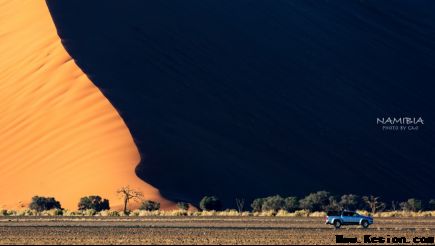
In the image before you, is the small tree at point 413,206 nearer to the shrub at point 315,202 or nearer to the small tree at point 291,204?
the shrub at point 315,202

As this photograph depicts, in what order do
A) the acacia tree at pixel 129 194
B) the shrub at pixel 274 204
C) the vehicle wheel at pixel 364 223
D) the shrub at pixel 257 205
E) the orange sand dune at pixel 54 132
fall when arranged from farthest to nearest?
the orange sand dune at pixel 54 132, the shrub at pixel 257 205, the shrub at pixel 274 204, the acacia tree at pixel 129 194, the vehicle wheel at pixel 364 223

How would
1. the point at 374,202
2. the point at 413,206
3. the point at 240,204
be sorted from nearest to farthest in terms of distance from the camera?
Answer: the point at 240,204 < the point at 374,202 < the point at 413,206

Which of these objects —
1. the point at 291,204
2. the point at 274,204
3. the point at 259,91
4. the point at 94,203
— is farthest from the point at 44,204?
the point at 259,91

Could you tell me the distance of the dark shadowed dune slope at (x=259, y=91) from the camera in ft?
211

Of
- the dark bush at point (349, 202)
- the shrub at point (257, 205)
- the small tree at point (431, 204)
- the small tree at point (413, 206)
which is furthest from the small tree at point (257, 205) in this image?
the small tree at point (431, 204)

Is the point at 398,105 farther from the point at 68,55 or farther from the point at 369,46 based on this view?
the point at 68,55

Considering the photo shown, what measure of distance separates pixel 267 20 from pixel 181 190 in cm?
3285

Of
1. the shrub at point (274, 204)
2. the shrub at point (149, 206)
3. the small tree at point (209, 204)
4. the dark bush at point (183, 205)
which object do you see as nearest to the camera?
the shrub at point (149, 206)

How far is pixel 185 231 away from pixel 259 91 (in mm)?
40726

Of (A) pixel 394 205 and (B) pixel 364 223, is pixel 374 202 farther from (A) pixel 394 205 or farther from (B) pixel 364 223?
(B) pixel 364 223

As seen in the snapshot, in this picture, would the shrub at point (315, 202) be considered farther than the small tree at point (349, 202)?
No

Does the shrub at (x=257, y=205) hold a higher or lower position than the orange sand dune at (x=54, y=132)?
lower

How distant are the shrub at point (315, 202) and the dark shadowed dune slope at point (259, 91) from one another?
3386 millimetres

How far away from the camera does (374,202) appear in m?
60.8
